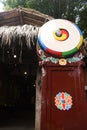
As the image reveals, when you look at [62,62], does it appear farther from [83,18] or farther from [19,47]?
[83,18]

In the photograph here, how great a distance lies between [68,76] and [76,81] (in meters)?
0.23

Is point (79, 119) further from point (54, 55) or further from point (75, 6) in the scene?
point (75, 6)

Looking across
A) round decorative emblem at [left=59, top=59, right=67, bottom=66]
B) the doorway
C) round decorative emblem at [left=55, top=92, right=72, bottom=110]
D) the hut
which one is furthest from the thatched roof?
round decorative emblem at [left=55, top=92, right=72, bottom=110]

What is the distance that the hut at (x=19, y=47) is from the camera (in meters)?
7.14

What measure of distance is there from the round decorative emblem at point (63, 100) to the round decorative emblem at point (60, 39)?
0.95 meters

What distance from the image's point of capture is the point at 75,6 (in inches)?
679

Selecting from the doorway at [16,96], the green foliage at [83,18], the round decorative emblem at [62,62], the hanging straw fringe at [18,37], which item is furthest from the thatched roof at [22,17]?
the green foliage at [83,18]

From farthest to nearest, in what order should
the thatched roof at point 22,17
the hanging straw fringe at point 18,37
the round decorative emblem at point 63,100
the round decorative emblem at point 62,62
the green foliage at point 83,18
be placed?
the green foliage at point 83,18 → the thatched roof at point 22,17 → the hanging straw fringe at point 18,37 → the round decorative emblem at point 62,62 → the round decorative emblem at point 63,100

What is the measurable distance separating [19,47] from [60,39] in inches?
52.1

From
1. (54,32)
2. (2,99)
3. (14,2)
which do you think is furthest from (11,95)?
(54,32)

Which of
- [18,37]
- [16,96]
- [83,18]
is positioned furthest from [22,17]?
[16,96]

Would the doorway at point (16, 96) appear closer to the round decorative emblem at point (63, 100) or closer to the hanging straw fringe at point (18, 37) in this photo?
the hanging straw fringe at point (18, 37)

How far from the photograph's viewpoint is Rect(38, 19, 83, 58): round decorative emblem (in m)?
6.27

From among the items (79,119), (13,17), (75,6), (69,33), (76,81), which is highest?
(75,6)
